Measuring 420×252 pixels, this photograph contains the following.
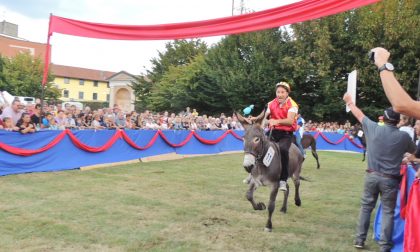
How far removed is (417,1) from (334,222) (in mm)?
31216

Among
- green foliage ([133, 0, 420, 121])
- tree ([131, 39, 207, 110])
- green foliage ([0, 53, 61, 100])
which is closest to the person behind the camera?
green foliage ([133, 0, 420, 121])

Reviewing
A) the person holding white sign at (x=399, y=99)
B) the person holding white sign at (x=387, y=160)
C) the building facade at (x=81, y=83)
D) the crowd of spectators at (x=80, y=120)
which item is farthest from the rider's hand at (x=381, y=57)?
the building facade at (x=81, y=83)

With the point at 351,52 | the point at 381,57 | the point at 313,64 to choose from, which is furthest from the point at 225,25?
the point at 313,64

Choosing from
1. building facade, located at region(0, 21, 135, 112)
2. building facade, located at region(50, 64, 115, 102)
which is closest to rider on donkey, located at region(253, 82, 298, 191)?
building facade, located at region(0, 21, 135, 112)

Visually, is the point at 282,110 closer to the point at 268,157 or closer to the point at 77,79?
the point at 268,157

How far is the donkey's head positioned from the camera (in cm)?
654

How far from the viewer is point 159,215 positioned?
7.66m

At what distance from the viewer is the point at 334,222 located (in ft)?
25.1

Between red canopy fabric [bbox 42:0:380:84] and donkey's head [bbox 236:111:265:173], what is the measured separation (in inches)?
61.9

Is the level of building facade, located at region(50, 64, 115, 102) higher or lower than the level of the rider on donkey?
higher

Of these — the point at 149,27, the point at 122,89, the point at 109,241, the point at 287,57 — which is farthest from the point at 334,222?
the point at 122,89

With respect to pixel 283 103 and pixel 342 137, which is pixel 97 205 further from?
pixel 342 137

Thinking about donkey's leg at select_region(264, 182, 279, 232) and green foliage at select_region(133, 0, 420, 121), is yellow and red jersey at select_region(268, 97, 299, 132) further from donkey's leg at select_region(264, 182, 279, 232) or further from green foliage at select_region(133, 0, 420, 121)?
green foliage at select_region(133, 0, 420, 121)

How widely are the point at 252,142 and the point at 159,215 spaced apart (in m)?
2.39
